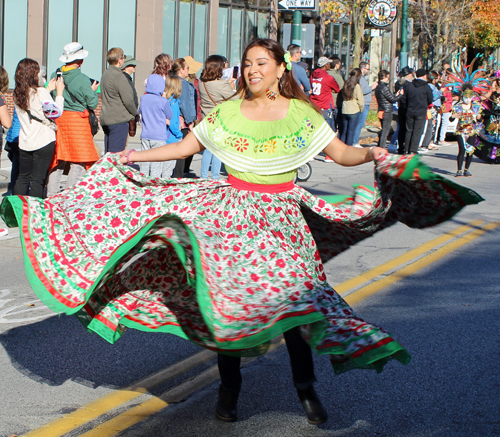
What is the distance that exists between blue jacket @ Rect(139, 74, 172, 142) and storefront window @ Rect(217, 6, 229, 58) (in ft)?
52.7

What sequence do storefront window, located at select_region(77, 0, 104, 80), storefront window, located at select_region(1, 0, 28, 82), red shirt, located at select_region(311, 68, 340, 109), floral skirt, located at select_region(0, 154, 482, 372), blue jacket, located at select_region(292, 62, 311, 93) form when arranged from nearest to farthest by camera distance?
floral skirt, located at select_region(0, 154, 482, 372) → blue jacket, located at select_region(292, 62, 311, 93) → red shirt, located at select_region(311, 68, 340, 109) → storefront window, located at select_region(1, 0, 28, 82) → storefront window, located at select_region(77, 0, 104, 80)

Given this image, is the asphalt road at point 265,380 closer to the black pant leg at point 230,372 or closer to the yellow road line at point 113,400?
the yellow road line at point 113,400

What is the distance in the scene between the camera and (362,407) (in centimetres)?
380

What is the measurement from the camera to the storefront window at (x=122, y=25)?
21.2 meters

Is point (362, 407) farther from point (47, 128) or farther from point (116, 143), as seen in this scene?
point (116, 143)

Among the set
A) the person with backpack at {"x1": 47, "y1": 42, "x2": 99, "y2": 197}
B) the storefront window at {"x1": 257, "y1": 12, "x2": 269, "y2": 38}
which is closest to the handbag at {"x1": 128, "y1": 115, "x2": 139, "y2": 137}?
the person with backpack at {"x1": 47, "y1": 42, "x2": 99, "y2": 197}

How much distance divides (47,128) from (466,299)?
5.31 meters

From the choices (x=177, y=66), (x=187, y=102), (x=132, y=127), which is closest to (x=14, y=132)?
(x=132, y=127)

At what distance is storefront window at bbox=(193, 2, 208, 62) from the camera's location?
24.1 m

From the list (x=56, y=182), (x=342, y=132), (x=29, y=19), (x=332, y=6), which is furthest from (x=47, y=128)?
(x=332, y=6)

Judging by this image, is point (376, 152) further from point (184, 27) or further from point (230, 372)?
point (184, 27)

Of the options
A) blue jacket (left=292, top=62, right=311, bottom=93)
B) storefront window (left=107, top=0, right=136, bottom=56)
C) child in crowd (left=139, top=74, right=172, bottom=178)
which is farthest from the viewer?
storefront window (left=107, top=0, right=136, bottom=56)

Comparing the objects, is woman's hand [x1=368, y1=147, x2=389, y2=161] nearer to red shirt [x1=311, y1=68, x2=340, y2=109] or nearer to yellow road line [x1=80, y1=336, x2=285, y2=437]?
yellow road line [x1=80, y1=336, x2=285, y2=437]

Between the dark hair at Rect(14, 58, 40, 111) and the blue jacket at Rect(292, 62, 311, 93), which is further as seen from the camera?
the blue jacket at Rect(292, 62, 311, 93)
